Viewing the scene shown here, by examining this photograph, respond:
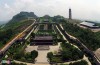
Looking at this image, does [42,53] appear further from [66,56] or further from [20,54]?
[66,56]

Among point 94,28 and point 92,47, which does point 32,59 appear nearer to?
point 92,47

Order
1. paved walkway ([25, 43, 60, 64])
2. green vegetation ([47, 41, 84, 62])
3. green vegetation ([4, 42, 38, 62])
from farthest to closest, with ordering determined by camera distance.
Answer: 1. green vegetation ([4, 42, 38, 62])
2. paved walkway ([25, 43, 60, 64])
3. green vegetation ([47, 41, 84, 62])

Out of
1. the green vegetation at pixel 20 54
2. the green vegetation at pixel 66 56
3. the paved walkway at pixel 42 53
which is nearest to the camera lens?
the green vegetation at pixel 66 56

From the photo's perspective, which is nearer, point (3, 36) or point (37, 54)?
point (37, 54)

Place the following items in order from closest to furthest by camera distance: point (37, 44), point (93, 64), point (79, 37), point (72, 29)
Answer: point (93, 64) < point (37, 44) < point (79, 37) < point (72, 29)

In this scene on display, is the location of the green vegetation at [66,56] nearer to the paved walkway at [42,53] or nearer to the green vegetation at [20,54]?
the paved walkway at [42,53]

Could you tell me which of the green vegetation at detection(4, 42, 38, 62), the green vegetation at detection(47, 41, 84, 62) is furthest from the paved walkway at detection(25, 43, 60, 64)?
the green vegetation at detection(47, 41, 84, 62)

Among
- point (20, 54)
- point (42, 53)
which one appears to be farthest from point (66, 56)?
point (20, 54)

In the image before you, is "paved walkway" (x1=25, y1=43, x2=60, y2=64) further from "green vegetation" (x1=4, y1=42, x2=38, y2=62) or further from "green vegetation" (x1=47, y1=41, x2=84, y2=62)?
"green vegetation" (x1=47, y1=41, x2=84, y2=62)

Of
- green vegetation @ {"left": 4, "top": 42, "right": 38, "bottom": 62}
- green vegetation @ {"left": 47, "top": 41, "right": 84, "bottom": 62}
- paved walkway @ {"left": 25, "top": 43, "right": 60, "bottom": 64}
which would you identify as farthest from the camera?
green vegetation @ {"left": 4, "top": 42, "right": 38, "bottom": 62}

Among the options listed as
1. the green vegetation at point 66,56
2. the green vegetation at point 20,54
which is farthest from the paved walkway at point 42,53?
the green vegetation at point 66,56

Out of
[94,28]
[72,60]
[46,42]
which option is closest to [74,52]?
[72,60]
